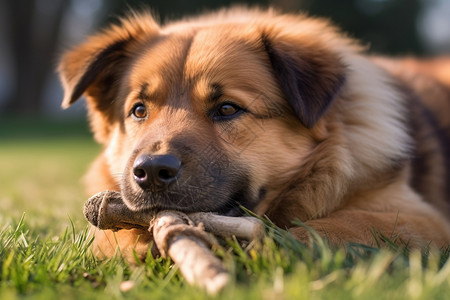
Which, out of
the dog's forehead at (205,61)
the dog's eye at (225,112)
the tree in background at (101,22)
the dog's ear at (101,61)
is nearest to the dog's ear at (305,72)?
the dog's forehead at (205,61)

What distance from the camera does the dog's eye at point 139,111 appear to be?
3.58m

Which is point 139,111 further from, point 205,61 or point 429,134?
point 429,134

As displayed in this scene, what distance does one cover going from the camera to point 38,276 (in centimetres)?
229

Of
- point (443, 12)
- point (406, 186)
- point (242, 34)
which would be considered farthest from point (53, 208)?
point (443, 12)

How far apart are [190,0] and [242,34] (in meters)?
17.0

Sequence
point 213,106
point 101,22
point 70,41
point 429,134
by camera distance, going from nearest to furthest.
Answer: point 213,106
point 429,134
point 101,22
point 70,41

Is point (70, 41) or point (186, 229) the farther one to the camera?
point (70, 41)

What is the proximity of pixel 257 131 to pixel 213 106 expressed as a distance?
12.0 inches

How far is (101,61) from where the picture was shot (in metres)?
3.94

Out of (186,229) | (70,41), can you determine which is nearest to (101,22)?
(70,41)

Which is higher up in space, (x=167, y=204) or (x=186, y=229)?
(x=186, y=229)

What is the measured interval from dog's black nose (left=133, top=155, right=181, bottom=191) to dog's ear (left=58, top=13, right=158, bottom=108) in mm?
1268

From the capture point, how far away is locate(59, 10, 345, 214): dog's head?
2.90 m

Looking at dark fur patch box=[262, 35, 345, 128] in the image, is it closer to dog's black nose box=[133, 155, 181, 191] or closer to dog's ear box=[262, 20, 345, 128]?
dog's ear box=[262, 20, 345, 128]
